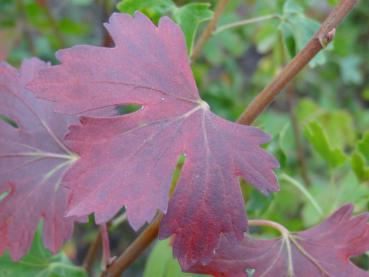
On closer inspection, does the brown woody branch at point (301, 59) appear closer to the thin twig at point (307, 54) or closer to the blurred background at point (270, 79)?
the thin twig at point (307, 54)

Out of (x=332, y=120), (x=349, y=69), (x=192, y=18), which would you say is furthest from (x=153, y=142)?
(x=349, y=69)

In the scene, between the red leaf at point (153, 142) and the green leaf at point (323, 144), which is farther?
the green leaf at point (323, 144)

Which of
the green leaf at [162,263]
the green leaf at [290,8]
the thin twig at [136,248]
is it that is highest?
the green leaf at [290,8]

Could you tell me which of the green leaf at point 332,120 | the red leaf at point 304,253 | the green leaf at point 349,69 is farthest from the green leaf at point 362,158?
the green leaf at point 349,69

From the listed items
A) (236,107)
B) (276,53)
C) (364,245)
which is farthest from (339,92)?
(364,245)

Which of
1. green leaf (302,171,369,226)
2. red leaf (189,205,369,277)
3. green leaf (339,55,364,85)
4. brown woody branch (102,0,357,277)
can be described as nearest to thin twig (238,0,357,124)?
brown woody branch (102,0,357,277)

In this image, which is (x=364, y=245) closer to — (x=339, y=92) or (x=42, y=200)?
(x=42, y=200)

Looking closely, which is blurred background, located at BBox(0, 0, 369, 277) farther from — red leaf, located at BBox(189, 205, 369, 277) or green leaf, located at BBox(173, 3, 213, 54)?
red leaf, located at BBox(189, 205, 369, 277)

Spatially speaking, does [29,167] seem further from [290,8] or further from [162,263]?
[290,8]
